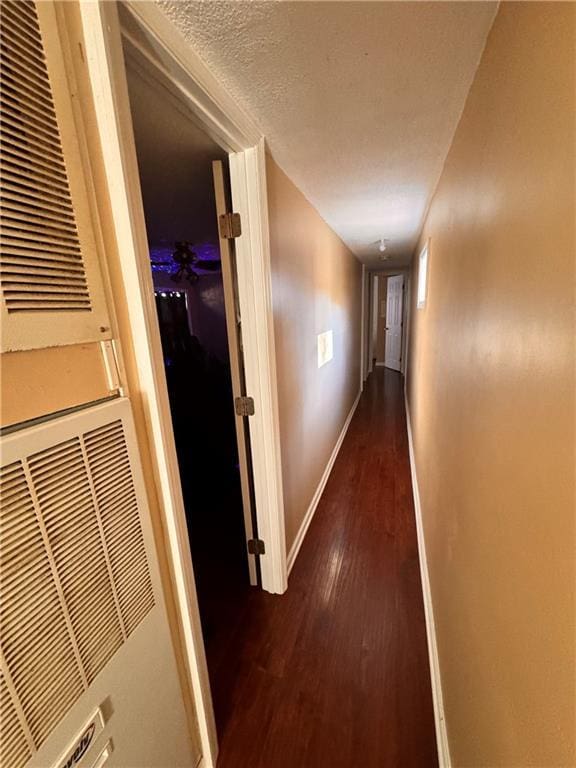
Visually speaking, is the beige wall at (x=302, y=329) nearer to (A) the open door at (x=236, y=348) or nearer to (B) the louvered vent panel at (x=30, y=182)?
(A) the open door at (x=236, y=348)

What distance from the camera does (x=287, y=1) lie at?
0.72 metres

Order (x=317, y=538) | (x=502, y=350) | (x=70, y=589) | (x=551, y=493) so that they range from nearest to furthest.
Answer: (x=551, y=493) < (x=70, y=589) < (x=502, y=350) < (x=317, y=538)

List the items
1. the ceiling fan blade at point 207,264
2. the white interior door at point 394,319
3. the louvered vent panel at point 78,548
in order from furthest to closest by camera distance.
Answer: the white interior door at point 394,319
the ceiling fan blade at point 207,264
the louvered vent panel at point 78,548

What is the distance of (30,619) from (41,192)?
768mm

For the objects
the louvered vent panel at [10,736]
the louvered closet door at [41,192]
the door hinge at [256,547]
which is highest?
the louvered closet door at [41,192]

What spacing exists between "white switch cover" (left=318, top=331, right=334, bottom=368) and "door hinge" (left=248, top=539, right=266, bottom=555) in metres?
1.46

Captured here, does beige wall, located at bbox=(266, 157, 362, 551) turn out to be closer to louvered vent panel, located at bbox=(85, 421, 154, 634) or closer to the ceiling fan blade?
louvered vent panel, located at bbox=(85, 421, 154, 634)

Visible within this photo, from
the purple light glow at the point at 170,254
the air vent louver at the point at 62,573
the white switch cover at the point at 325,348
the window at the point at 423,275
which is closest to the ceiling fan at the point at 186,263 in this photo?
the purple light glow at the point at 170,254

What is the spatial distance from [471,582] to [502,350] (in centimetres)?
69

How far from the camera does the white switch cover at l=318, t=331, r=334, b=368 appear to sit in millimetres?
2601

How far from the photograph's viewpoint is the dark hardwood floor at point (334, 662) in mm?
1117

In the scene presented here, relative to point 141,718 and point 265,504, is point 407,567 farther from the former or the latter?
point 141,718

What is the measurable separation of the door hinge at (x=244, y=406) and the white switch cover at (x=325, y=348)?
1199 mm

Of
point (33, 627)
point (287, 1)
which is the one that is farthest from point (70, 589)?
point (287, 1)
